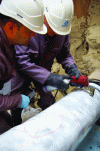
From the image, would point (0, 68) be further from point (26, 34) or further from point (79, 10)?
point (79, 10)

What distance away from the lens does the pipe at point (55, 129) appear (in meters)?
0.71

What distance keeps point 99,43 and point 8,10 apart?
5.59ft

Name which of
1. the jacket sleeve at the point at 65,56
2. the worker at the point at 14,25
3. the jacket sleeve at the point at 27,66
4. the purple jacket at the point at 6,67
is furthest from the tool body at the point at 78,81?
the worker at the point at 14,25

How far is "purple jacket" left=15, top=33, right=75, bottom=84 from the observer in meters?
1.30

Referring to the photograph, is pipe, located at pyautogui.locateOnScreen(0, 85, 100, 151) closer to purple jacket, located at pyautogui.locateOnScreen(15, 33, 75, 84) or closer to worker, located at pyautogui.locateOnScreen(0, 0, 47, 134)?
worker, located at pyautogui.locateOnScreen(0, 0, 47, 134)

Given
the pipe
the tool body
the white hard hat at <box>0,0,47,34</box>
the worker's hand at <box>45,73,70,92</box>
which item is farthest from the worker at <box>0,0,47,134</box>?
the tool body

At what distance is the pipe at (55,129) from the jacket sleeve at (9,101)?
18 cm

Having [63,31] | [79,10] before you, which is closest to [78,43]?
[79,10]

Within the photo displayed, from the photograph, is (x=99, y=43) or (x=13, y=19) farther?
(x=99, y=43)

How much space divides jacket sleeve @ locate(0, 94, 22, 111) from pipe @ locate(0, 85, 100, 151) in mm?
179

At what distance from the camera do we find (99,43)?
2.17 meters

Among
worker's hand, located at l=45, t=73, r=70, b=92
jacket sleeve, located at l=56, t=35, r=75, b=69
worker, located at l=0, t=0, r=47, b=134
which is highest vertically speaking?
worker, located at l=0, t=0, r=47, b=134

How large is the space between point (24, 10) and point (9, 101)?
2.02 feet

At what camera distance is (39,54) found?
1.45 metres
